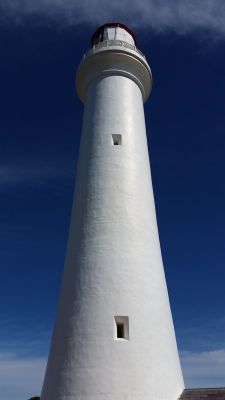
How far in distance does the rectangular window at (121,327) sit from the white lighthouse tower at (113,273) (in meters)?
0.02

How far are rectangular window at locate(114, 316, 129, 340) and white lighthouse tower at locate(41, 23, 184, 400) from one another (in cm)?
2

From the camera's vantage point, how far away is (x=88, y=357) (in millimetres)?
9281

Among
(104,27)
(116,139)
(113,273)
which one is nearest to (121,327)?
(113,273)

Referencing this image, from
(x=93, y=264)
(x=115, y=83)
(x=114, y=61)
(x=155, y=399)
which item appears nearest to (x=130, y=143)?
(x=115, y=83)

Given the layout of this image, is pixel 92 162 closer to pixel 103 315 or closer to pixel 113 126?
pixel 113 126

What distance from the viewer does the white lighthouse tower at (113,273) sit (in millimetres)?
9242

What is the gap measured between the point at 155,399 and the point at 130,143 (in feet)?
23.9

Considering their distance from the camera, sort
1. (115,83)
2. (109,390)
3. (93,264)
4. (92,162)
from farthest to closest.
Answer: (115,83)
(92,162)
(93,264)
(109,390)

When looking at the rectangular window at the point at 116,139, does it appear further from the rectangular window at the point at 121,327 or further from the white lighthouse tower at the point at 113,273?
the rectangular window at the point at 121,327

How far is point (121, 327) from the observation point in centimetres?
988

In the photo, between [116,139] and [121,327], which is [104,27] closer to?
[116,139]

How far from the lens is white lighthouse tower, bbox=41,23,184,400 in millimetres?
9242

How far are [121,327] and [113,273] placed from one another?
1.35m

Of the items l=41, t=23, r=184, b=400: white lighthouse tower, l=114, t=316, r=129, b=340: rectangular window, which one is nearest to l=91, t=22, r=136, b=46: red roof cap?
l=41, t=23, r=184, b=400: white lighthouse tower
